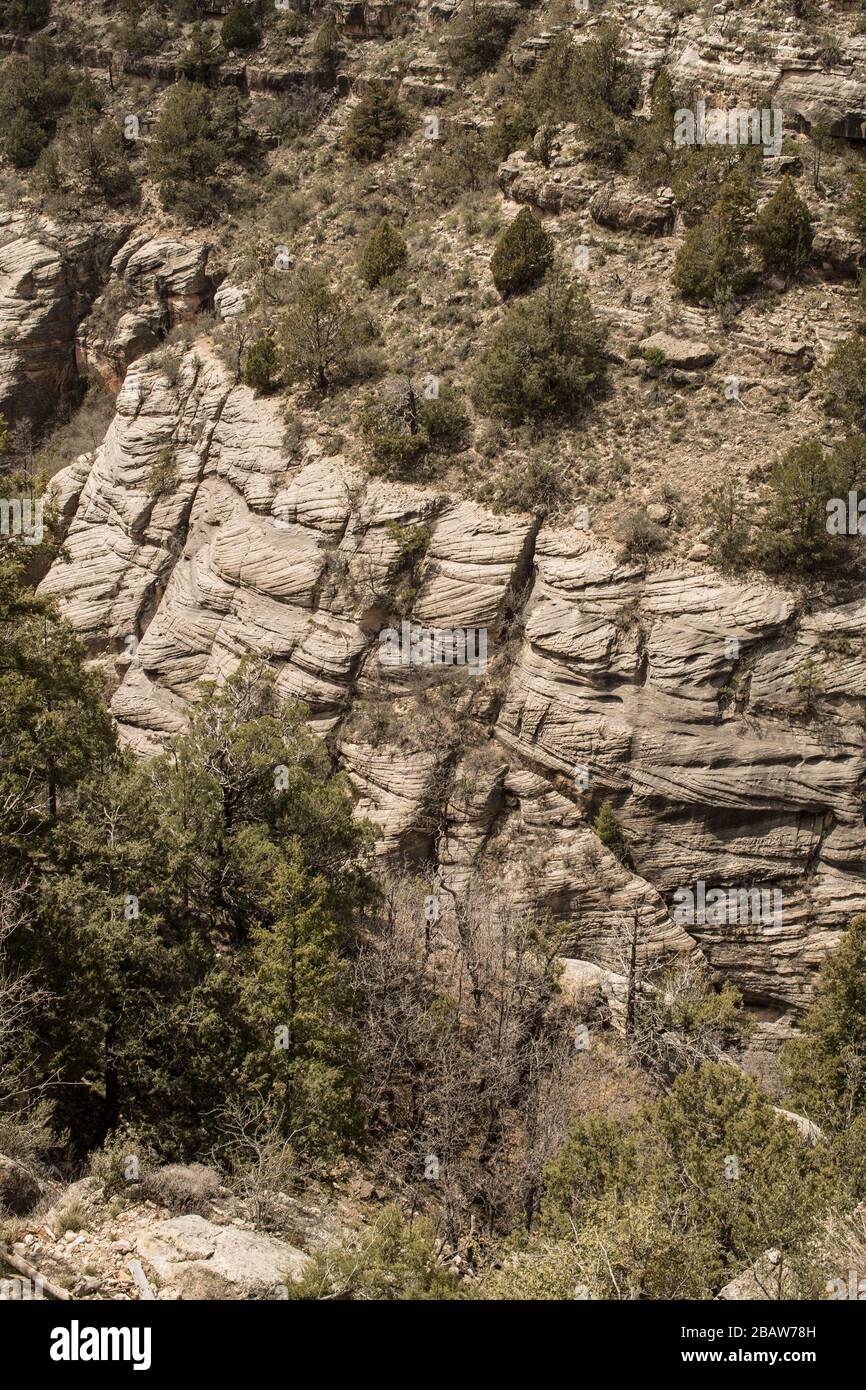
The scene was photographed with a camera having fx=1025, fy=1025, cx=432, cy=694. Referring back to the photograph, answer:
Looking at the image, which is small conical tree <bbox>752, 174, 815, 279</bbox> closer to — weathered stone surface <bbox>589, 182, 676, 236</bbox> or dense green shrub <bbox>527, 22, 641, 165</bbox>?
weathered stone surface <bbox>589, 182, 676, 236</bbox>

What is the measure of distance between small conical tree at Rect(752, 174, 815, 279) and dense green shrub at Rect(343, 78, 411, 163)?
15976 millimetres

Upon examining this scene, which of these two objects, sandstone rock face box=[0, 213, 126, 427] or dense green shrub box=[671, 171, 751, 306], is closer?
dense green shrub box=[671, 171, 751, 306]

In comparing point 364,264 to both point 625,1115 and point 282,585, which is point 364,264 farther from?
point 625,1115

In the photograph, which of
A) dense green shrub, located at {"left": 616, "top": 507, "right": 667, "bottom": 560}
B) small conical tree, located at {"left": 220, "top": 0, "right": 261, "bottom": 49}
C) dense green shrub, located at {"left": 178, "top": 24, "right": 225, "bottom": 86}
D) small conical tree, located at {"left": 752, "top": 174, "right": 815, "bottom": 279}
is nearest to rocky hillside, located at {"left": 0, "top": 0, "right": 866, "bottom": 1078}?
dense green shrub, located at {"left": 616, "top": 507, "right": 667, "bottom": 560}

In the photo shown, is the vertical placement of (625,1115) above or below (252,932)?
below

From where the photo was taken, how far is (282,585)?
28.3 meters

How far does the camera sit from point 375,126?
3828 centimetres

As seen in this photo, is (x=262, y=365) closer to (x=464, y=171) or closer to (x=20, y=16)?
(x=464, y=171)

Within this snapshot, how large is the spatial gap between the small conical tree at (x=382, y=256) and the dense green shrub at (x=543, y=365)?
6.65 m

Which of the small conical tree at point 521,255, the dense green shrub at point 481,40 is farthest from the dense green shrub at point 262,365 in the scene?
the dense green shrub at point 481,40

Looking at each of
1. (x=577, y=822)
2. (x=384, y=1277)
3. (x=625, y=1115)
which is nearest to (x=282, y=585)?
(x=577, y=822)

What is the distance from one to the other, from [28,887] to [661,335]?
2234cm

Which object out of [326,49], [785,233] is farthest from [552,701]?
[326,49]

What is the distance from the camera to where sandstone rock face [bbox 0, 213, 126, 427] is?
124ft
